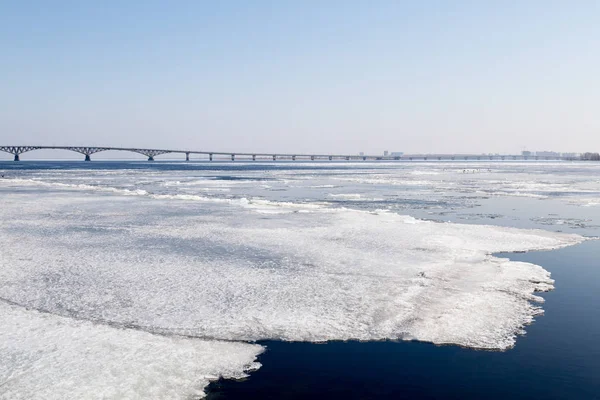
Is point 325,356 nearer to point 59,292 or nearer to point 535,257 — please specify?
point 59,292

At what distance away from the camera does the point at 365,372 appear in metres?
5.70

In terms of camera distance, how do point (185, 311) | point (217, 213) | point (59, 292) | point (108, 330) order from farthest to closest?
1. point (217, 213)
2. point (59, 292)
3. point (185, 311)
4. point (108, 330)

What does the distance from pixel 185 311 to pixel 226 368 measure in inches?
75.1

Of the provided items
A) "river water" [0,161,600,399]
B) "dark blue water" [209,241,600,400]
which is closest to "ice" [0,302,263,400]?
"river water" [0,161,600,399]

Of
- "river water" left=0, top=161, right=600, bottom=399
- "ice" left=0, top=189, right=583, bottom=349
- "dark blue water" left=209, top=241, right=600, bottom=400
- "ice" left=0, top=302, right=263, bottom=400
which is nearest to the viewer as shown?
"ice" left=0, top=302, right=263, bottom=400

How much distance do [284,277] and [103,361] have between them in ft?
13.8

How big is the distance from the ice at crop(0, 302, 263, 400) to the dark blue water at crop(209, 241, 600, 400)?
32cm

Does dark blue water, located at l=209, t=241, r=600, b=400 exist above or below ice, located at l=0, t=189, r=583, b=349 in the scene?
below

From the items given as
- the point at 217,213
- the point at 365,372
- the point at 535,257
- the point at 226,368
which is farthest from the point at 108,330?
the point at 217,213

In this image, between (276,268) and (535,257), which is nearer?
(276,268)

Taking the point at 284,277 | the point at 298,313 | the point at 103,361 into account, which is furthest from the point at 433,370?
the point at 284,277

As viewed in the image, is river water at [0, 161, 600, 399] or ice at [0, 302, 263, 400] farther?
river water at [0, 161, 600, 399]

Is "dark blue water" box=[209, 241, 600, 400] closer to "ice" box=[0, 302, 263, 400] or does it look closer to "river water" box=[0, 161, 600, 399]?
"river water" box=[0, 161, 600, 399]

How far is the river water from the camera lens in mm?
5371
